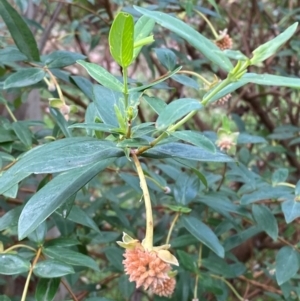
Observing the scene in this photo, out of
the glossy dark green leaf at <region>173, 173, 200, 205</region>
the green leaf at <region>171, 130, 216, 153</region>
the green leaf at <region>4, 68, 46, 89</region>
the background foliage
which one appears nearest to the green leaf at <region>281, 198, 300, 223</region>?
the background foliage

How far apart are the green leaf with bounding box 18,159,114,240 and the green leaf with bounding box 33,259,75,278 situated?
0.10 meters

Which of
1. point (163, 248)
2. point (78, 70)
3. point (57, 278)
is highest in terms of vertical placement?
point (163, 248)

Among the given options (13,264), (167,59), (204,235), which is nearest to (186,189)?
(204,235)

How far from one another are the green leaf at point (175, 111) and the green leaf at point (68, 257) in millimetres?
222

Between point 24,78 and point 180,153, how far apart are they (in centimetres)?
27

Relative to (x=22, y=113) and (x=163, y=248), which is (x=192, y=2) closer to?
(x=22, y=113)

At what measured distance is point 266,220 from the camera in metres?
0.73

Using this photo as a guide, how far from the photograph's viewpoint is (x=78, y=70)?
178cm

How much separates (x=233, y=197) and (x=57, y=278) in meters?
0.43

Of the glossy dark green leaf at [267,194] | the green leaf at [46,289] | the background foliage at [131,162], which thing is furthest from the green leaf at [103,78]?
the glossy dark green leaf at [267,194]

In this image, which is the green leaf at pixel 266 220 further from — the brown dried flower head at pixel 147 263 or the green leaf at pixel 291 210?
the brown dried flower head at pixel 147 263

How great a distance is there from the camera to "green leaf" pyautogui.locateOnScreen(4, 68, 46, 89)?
621mm

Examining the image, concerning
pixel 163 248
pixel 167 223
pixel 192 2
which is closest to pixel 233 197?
pixel 167 223

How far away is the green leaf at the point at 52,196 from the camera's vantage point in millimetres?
422
